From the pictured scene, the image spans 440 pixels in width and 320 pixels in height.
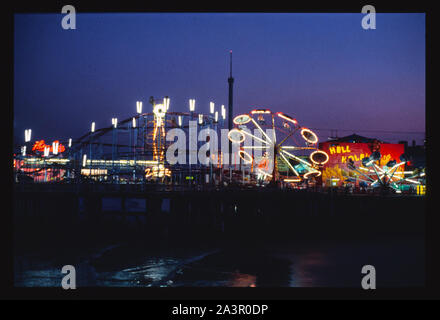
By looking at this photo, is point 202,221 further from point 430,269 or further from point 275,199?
point 430,269

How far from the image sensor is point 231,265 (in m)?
22.9

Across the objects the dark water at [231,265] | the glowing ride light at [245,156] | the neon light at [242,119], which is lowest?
the dark water at [231,265]

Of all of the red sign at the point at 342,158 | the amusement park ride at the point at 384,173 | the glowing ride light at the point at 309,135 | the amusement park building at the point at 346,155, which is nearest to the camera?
the glowing ride light at the point at 309,135

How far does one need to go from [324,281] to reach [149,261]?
938 cm

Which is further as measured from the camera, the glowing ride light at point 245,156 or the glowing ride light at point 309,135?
the glowing ride light at point 245,156

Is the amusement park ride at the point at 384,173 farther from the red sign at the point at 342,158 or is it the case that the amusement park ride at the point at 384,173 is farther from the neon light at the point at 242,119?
the neon light at the point at 242,119

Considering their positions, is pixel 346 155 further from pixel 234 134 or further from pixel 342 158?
pixel 234 134

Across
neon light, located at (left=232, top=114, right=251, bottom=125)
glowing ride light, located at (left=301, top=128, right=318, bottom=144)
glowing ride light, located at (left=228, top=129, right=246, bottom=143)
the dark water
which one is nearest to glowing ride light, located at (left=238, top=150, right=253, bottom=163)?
glowing ride light, located at (left=228, top=129, right=246, bottom=143)

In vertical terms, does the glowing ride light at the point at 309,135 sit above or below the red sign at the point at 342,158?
above

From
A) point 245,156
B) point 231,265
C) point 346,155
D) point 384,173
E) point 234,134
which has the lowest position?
point 231,265

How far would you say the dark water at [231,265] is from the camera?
1991cm

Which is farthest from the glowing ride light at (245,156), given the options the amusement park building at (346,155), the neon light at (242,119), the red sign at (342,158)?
the red sign at (342,158)

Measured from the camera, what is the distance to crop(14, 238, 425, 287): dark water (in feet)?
65.3

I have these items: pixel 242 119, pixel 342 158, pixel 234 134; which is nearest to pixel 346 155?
pixel 342 158
